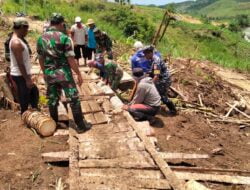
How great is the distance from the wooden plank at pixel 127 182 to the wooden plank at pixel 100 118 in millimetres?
2397

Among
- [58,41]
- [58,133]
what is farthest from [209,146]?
[58,41]

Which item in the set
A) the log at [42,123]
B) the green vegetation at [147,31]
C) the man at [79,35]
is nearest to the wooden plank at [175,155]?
the log at [42,123]

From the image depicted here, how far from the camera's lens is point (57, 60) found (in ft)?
23.1

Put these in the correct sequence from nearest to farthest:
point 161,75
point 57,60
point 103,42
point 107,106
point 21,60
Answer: point 57,60 → point 21,60 → point 107,106 → point 161,75 → point 103,42

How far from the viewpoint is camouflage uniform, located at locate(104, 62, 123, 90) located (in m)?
10.9

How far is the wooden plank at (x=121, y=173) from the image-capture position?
5.85 m

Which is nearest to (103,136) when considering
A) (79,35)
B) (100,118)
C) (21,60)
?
(100,118)

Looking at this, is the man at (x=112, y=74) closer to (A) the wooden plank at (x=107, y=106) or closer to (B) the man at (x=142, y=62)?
(B) the man at (x=142, y=62)

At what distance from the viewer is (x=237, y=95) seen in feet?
45.0

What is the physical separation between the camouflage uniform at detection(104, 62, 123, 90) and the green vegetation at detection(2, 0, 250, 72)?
863cm

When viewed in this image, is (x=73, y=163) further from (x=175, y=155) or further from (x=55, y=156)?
(x=175, y=155)

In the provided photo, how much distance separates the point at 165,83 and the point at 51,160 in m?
4.30

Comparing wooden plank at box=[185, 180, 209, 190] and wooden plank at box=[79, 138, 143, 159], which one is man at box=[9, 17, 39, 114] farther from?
wooden plank at box=[185, 180, 209, 190]

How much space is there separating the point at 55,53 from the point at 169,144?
9.05 ft
